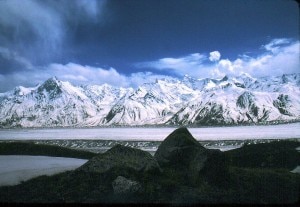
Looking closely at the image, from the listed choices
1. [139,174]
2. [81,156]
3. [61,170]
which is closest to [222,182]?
[139,174]

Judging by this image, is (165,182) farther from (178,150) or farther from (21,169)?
(21,169)

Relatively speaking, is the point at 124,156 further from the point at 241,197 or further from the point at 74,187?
the point at 241,197

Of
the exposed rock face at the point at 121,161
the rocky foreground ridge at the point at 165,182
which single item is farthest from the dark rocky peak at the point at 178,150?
the exposed rock face at the point at 121,161

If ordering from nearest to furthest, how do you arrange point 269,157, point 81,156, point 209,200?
point 209,200
point 269,157
point 81,156

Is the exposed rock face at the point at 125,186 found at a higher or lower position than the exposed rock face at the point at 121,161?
lower

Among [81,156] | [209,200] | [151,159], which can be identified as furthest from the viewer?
[81,156]

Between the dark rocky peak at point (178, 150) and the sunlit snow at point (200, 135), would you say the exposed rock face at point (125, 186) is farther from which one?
the sunlit snow at point (200, 135)
